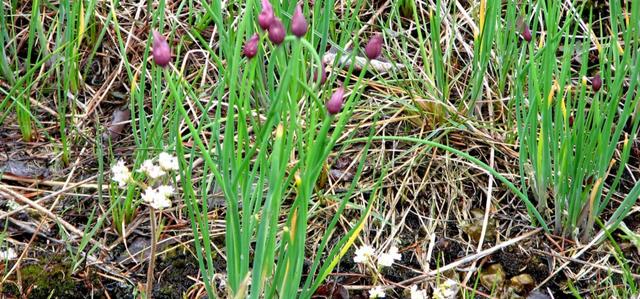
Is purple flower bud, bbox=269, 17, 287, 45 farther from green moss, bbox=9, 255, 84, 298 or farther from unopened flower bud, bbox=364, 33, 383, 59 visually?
green moss, bbox=9, 255, 84, 298

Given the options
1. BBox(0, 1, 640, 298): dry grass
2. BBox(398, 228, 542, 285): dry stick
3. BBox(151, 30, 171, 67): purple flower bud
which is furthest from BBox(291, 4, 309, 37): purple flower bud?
BBox(398, 228, 542, 285): dry stick

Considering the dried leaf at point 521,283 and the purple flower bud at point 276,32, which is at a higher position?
the purple flower bud at point 276,32

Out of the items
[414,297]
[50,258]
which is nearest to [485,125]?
[414,297]

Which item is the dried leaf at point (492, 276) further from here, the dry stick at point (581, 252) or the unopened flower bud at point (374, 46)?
the unopened flower bud at point (374, 46)

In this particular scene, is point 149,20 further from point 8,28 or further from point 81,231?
point 81,231

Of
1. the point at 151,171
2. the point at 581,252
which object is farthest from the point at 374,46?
the point at 581,252

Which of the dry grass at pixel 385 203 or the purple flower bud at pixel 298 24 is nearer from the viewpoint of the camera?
the purple flower bud at pixel 298 24

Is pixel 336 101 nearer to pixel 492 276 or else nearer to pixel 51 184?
pixel 492 276

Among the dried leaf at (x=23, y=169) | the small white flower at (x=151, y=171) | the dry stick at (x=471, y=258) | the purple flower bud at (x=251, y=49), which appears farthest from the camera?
the dried leaf at (x=23, y=169)

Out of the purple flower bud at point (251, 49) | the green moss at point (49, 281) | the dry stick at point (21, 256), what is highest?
the purple flower bud at point (251, 49)

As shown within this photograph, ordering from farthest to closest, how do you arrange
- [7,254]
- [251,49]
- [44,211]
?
[44,211]
[7,254]
[251,49]

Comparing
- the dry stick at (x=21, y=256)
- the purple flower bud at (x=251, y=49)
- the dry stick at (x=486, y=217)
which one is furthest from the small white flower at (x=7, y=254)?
the dry stick at (x=486, y=217)
